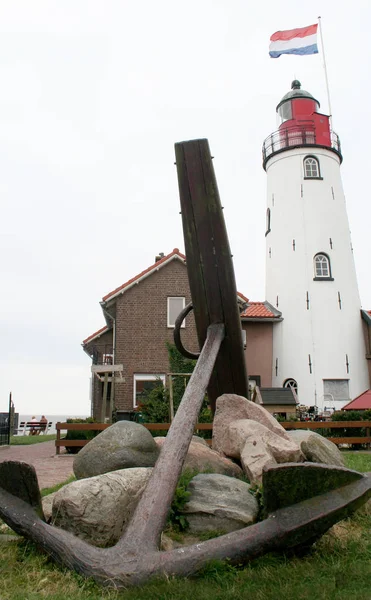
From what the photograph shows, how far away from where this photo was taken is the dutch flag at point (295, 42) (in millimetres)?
25812

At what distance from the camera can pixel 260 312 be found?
2462 centimetres

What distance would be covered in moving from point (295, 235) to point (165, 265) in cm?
596

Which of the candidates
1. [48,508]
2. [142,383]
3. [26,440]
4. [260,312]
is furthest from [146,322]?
[48,508]

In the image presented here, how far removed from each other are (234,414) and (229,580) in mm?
3509

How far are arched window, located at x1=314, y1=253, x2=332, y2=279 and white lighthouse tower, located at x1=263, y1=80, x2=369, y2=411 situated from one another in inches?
1.7

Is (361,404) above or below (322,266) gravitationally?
below

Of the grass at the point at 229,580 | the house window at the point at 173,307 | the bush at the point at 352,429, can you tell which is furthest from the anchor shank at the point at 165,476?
the house window at the point at 173,307

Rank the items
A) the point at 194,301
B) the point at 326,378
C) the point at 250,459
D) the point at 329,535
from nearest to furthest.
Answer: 1. the point at 329,535
2. the point at 250,459
3. the point at 194,301
4. the point at 326,378

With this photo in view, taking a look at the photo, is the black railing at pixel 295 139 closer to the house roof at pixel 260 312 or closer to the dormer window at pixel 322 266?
the dormer window at pixel 322 266

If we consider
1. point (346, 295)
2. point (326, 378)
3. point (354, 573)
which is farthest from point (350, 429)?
point (354, 573)

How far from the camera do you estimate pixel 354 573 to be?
378 centimetres

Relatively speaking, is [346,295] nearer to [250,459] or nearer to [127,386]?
[127,386]

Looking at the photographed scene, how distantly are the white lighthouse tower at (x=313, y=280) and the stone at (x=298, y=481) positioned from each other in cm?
2048

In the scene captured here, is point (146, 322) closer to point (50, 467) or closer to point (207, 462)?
point (50, 467)
